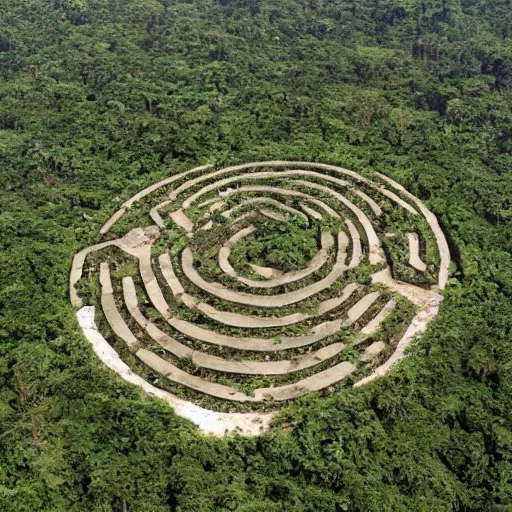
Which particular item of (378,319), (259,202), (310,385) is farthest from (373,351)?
(259,202)

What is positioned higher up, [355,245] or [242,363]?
[242,363]

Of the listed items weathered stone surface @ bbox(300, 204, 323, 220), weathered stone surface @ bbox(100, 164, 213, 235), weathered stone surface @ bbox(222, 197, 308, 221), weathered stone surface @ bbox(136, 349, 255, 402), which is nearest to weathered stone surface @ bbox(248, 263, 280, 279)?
weathered stone surface @ bbox(222, 197, 308, 221)

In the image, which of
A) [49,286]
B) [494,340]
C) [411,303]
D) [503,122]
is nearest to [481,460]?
[494,340]

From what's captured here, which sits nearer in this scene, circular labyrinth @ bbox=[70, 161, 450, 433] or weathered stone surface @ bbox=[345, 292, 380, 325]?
circular labyrinth @ bbox=[70, 161, 450, 433]

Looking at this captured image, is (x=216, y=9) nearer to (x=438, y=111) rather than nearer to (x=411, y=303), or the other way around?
(x=438, y=111)

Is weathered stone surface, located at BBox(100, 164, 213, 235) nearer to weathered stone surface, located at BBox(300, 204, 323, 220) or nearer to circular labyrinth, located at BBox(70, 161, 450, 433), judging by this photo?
circular labyrinth, located at BBox(70, 161, 450, 433)

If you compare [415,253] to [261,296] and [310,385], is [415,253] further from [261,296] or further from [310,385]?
[310,385]

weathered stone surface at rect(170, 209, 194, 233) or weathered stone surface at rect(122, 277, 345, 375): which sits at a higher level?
weathered stone surface at rect(122, 277, 345, 375)
